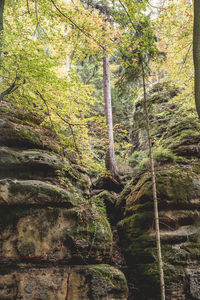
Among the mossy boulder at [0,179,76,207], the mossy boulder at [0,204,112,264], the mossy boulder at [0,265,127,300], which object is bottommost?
the mossy boulder at [0,265,127,300]

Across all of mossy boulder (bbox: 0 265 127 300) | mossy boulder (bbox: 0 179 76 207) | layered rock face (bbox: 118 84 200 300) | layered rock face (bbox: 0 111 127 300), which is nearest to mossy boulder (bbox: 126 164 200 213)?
layered rock face (bbox: 118 84 200 300)

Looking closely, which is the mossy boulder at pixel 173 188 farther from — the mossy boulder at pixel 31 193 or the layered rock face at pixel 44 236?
the mossy boulder at pixel 31 193

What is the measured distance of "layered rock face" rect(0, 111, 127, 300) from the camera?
13.0 ft

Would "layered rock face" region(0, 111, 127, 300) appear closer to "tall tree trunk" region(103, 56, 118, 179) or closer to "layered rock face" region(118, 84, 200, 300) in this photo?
"layered rock face" region(118, 84, 200, 300)

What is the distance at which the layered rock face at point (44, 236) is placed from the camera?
3.96 meters

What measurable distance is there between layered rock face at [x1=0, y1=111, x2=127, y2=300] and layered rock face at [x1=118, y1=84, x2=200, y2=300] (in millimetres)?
964

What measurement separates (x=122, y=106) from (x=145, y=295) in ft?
Answer: 49.6

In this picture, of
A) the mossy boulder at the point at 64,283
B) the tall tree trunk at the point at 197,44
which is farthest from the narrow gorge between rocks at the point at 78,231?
the tall tree trunk at the point at 197,44

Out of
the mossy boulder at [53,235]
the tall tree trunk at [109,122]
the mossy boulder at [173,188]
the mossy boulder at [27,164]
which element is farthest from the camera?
the tall tree trunk at [109,122]

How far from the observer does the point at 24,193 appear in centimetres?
451

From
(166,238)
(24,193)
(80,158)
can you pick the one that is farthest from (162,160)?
(24,193)

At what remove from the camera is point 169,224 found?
5.76m

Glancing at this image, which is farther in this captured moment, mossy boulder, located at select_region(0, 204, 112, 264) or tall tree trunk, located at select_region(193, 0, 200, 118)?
mossy boulder, located at select_region(0, 204, 112, 264)

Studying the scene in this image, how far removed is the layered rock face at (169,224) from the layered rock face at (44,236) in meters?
0.96
